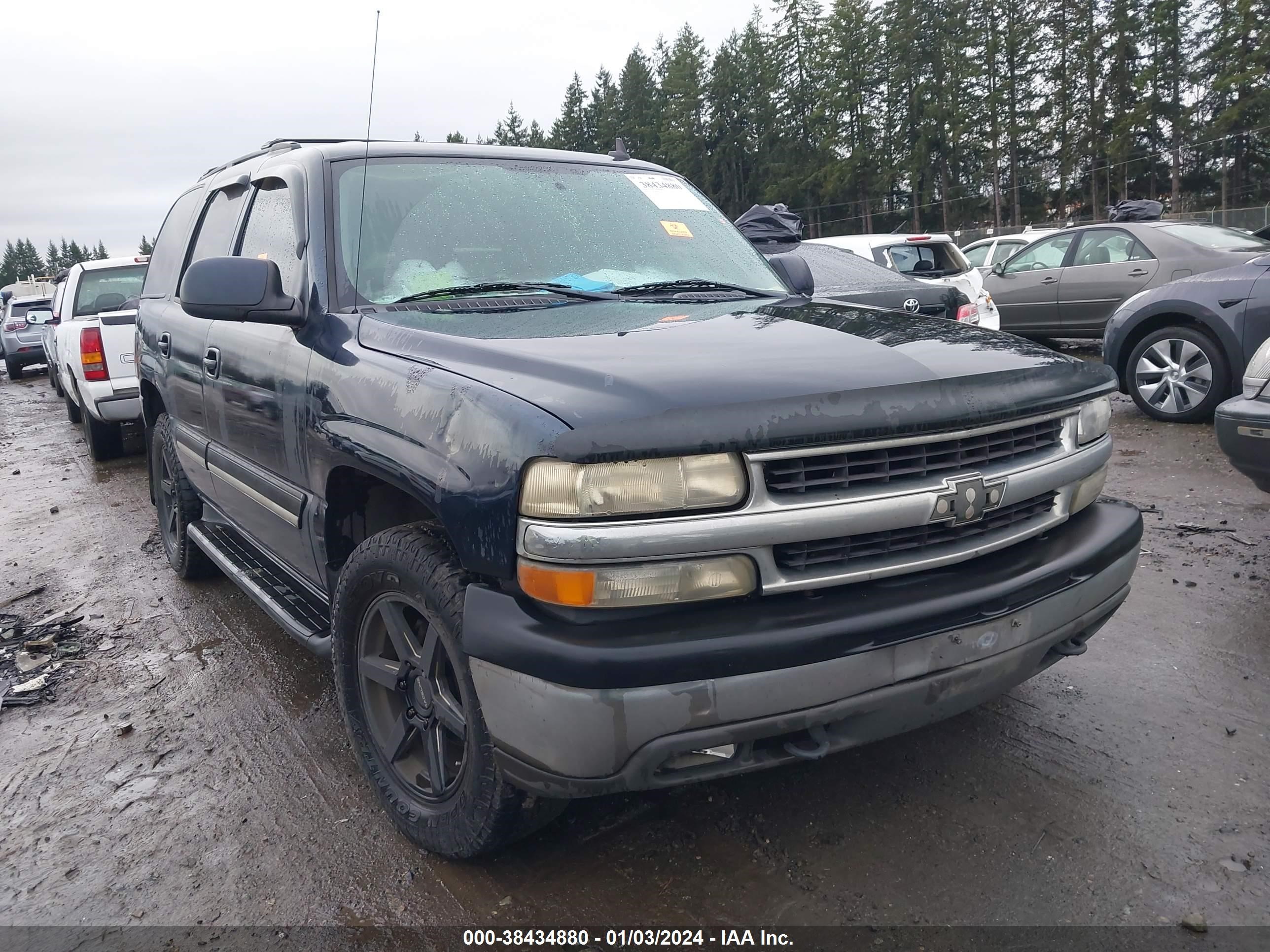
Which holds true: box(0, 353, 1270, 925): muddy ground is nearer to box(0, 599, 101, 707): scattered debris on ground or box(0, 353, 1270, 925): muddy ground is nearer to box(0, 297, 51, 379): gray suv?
box(0, 599, 101, 707): scattered debris on ground

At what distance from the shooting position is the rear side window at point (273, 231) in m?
3.29

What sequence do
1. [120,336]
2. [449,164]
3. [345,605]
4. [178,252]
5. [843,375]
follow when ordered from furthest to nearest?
[120,336]
[178,252]
[449,164]
[345,605]
[843,375]

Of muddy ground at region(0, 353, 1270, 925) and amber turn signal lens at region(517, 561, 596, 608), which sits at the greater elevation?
amber turn signal lens at region(517, 561, 596, 608)

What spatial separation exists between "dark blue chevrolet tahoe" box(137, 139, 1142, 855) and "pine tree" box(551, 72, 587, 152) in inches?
3750

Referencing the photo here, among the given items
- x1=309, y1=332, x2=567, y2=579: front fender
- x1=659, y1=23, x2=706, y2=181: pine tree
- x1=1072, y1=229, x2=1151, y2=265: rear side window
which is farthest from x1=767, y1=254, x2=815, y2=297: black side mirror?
x1=659, y1=23, x2=706, y2=181: pine tree

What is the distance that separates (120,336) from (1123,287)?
955 centimetres

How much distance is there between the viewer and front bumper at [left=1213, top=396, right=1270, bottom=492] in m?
4.05

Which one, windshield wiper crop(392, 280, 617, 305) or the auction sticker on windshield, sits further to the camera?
the auction sticker on windshield

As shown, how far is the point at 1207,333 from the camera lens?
7172 millimetres

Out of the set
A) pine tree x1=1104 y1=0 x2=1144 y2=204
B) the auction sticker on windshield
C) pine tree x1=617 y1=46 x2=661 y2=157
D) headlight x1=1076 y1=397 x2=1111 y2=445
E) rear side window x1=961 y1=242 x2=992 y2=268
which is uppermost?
pine tree x1=617 y1=46 x2=661 y2=157

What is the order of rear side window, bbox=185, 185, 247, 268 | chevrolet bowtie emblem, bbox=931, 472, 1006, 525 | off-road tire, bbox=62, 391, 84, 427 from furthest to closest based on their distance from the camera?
→ off-road tire, bbox=62, 391, 84, 427 → rear side window, bbox=185, 185, 247, 268 → chevrolet bowtie emblem, bbox=931, 472, 1006, 525

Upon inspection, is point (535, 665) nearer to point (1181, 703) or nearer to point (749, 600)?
point (749, 600)

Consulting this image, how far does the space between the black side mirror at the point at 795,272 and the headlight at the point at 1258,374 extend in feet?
6.32

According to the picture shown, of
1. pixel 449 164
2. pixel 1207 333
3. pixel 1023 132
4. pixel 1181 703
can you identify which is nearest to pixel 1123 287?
pixel 1207 333
